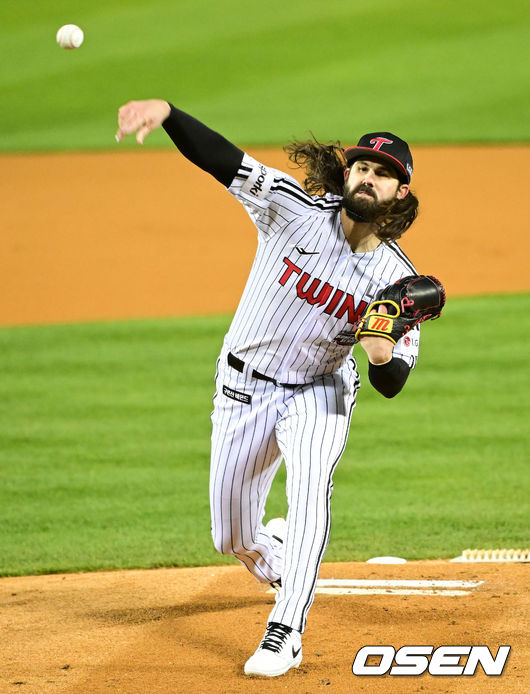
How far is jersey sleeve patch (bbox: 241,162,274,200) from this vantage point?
414 centimetres

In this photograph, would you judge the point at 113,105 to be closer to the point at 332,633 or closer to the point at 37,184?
the point at 37,184

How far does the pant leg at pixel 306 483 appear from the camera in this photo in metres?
4.06

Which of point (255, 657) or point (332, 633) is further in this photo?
point (332, 633)

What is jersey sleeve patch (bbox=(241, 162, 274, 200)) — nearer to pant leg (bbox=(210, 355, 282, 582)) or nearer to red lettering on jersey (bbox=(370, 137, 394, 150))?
red lettering on jersey (bbox=(370, 137, 394, 150))

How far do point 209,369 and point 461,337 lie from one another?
8.20ft

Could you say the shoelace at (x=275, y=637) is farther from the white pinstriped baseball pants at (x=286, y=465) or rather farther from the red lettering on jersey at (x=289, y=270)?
the red lettering on jersey at (x=289, y=270)

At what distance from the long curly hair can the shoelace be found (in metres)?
1.52

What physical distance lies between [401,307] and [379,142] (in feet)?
2.23

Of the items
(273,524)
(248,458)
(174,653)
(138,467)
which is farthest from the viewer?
(138,467)

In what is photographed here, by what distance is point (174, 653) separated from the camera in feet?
13.6

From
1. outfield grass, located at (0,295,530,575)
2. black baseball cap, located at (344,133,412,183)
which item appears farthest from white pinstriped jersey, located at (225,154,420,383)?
outfield grass, located at (0,295,530,575)

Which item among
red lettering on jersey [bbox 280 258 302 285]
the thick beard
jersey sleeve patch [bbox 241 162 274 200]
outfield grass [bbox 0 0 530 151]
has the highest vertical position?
outfield grass [bbox 0 0 530 151]

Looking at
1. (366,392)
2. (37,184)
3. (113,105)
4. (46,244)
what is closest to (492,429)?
(366,392)

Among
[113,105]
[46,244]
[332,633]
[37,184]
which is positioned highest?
[113,105]
